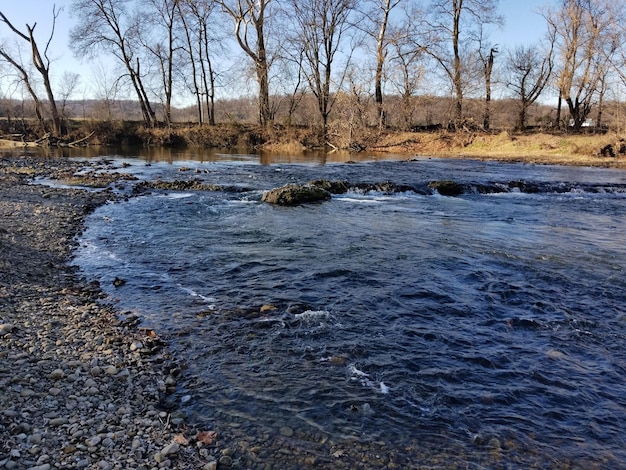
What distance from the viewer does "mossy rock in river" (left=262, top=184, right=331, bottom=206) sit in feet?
48.8

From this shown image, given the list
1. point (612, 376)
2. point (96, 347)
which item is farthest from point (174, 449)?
point (612, 376)

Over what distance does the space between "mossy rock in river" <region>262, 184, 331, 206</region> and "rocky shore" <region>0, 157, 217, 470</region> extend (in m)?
7.79

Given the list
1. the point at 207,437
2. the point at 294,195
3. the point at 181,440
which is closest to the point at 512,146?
the point at 294,195

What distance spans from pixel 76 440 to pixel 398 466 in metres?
2.65

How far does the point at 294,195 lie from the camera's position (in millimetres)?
15062

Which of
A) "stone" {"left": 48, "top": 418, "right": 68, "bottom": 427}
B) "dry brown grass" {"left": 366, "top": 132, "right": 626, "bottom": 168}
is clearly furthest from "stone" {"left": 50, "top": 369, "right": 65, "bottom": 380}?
"dry brown grass" {"left": 366, "top": 132, "right": 626, "bottom": 168}

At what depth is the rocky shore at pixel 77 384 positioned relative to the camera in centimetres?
347

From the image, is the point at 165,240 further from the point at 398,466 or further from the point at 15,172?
the point at 15,172

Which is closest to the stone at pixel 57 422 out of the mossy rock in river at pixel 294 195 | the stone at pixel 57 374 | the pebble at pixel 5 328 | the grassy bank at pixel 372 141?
the stone at pixel 57 374

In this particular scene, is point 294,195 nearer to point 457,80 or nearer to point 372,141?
point 372,141

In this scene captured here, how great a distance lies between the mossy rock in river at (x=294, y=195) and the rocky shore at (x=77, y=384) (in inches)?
307

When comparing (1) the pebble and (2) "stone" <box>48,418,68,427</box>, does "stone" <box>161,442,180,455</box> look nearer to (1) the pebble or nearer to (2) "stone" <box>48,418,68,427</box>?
(2) "stone" <box>48,418,68,427</box>

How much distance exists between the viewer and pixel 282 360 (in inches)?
206

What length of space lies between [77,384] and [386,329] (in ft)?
12.4
